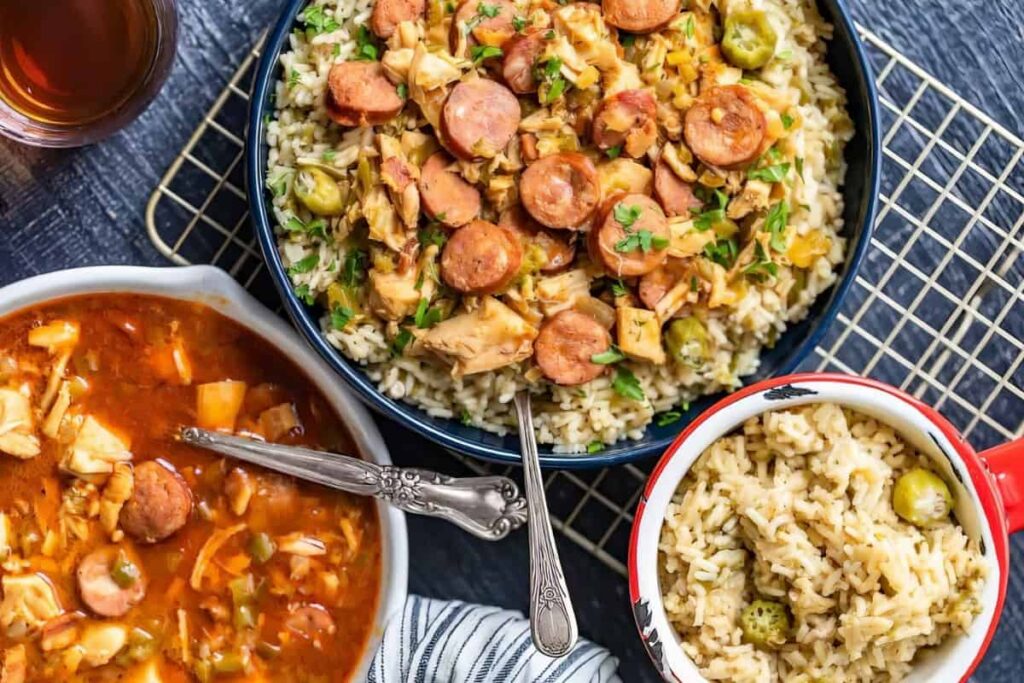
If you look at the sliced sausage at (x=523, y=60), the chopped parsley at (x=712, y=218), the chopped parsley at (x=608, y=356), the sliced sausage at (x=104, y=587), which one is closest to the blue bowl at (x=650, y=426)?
the chopped parsley at (x=608, y=356)

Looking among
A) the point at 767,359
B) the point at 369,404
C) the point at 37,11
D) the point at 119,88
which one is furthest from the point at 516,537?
the point at 37,11

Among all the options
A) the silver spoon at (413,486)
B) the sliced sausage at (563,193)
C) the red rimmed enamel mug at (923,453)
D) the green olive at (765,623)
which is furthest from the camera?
the silver spoon at (413,486)

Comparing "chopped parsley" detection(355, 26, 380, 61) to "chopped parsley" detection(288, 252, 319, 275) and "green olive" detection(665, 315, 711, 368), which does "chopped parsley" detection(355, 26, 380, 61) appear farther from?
"green olive" detection(665, 315, 711, 368)

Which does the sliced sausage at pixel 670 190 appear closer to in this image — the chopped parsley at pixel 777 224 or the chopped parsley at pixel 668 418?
the chopped parsley at pixel 777 224

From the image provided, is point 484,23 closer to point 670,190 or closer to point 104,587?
point 670,190

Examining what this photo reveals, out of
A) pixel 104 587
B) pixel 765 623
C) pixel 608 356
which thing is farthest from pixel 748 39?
pixel 104 587

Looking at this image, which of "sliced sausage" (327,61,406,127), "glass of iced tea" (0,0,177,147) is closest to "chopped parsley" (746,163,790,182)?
"sliced sausage" (327,61,406,127)
